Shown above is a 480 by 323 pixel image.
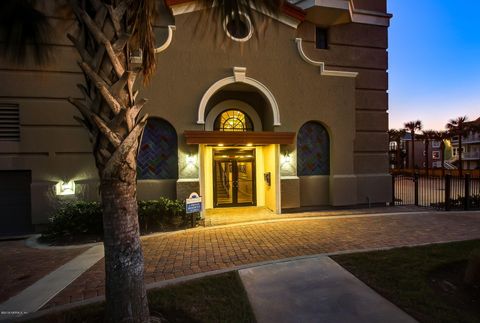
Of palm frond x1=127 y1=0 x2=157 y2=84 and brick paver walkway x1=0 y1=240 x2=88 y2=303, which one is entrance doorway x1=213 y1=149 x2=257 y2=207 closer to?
brick paver walkway x1=0 y1=240 x2=88 y2=303

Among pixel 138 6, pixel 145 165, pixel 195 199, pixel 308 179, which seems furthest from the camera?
pixel 308 179

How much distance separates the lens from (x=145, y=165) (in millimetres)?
10523

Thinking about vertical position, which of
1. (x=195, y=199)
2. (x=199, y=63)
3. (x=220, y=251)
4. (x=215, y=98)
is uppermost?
(x=199, y=63)

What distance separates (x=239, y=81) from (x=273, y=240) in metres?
6.74

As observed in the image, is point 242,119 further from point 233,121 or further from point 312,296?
point 312,296

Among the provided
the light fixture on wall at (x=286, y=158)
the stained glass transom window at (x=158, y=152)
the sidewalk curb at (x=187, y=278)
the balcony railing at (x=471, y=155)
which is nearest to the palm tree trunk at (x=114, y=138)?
the sidewalk curb at (x=187, y=278)

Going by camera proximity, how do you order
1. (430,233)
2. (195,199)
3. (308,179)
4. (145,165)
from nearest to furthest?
(430,233) < (195,199) < (145,165) < (308,179)

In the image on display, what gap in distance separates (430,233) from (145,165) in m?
10.4

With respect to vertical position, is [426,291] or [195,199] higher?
[195,199]

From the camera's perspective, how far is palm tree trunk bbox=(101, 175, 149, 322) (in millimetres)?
3043

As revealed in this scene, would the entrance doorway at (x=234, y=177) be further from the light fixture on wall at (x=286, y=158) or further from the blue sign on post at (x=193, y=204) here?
the blue sign on post at (x=193, y=204)

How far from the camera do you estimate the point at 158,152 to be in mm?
10648

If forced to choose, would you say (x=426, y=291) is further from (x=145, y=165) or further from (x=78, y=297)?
(x=145, y=165)

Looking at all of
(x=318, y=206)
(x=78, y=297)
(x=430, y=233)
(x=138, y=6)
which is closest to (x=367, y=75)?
(x=318, y=206)
